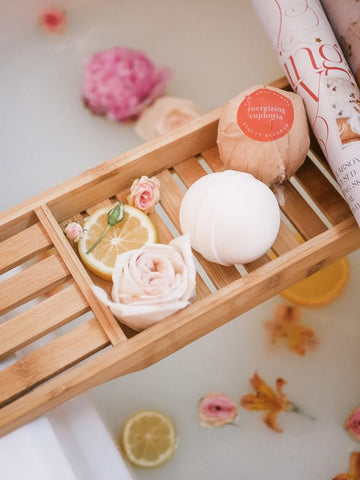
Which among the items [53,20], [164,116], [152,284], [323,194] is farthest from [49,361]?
[53,20]

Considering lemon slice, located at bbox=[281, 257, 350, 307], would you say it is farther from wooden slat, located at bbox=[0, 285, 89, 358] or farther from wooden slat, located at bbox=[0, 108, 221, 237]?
wooden slat, located at bbox=[0, 285, 89, 358]

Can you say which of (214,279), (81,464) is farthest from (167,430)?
(214,279)

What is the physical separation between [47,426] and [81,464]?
0.11 meters

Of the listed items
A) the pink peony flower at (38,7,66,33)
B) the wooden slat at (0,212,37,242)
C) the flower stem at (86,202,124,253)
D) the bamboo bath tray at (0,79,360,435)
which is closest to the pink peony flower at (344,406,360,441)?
the bamboo bath tray at (0,79,360,435)

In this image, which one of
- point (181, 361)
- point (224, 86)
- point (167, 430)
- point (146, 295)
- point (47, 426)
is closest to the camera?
point (146, 295)

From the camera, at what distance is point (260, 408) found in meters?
1.33

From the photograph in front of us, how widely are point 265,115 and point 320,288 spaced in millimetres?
699

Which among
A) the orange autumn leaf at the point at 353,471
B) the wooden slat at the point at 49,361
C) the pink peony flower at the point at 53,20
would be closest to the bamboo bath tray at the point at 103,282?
the wooden slat at the point at 49,361

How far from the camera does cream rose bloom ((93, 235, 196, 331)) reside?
76 centimetres

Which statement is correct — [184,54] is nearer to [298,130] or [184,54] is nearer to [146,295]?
[298,130]

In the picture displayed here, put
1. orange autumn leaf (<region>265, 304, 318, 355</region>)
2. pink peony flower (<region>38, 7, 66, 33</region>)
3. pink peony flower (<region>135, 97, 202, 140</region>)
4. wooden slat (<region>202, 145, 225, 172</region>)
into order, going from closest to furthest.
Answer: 1. wooden slat (<region>202, 145, 225, 172</region>)
2. orange autumn leaf (<region>265, 304, 318, 355</region>)
3. pink peony flower (<region>135, 97, 202, 140</region>)
4. pink peony flower (<region>38, 7, 66, 33</region>)

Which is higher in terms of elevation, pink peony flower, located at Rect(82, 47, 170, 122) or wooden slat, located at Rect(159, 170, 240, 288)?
pink peony flower, located at Rect(82, 47, 170, 122)

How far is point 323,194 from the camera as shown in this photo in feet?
3.21

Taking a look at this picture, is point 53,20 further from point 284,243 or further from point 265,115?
point 284,243
